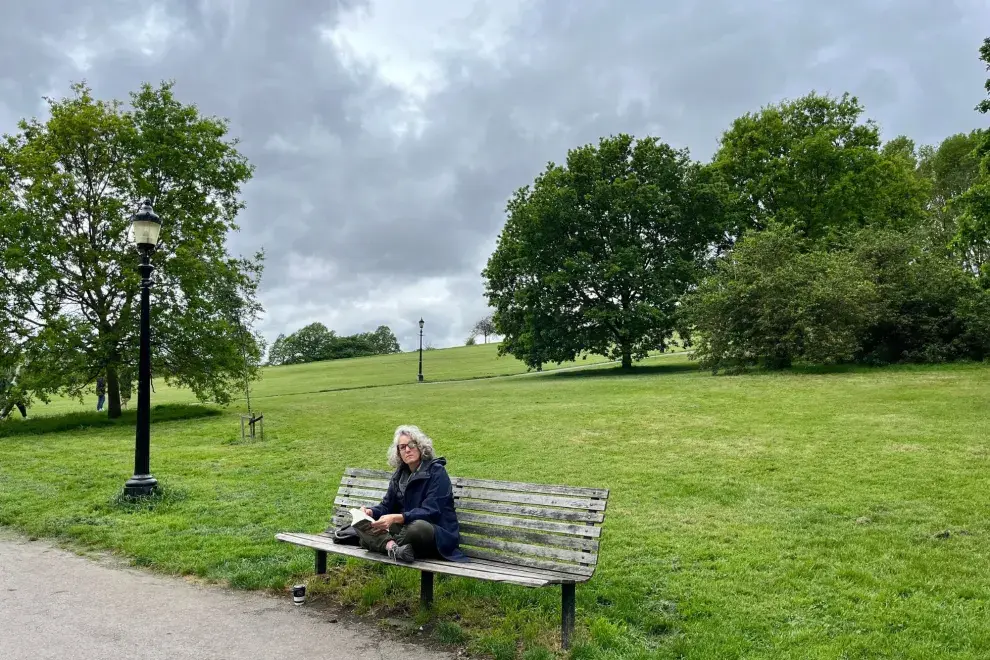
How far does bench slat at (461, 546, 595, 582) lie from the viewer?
4.70 metres

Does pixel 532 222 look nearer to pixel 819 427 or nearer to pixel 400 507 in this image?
pixel 819 427

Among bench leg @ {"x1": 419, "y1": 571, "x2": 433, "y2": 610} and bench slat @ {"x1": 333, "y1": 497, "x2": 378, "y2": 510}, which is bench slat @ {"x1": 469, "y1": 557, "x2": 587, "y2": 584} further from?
bench slat @ {"x1": 333, "y1": 497, "x2": 378, "y2": 510}

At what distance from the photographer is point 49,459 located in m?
13.9

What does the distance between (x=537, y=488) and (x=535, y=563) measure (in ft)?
2.03

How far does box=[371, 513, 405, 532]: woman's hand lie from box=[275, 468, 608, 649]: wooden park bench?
0.22 meters

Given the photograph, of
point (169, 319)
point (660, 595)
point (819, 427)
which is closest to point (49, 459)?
point (169, 319)

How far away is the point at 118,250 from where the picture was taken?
21312 millimetres

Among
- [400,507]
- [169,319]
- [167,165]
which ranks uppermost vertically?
[167,165]

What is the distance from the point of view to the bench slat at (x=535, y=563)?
4699 millimetres

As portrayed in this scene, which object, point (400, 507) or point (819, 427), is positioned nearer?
point (400, 507)

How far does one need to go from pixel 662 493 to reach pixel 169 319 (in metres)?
18.5

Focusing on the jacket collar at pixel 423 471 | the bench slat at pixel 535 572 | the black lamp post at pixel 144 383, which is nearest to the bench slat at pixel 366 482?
the jacket collar at pixel 423 471

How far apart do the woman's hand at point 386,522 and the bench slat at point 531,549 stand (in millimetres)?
596

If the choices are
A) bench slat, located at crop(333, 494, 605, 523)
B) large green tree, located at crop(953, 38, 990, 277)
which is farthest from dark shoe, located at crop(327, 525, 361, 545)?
large green tree, located at crop(953, 38, 990, 277)
